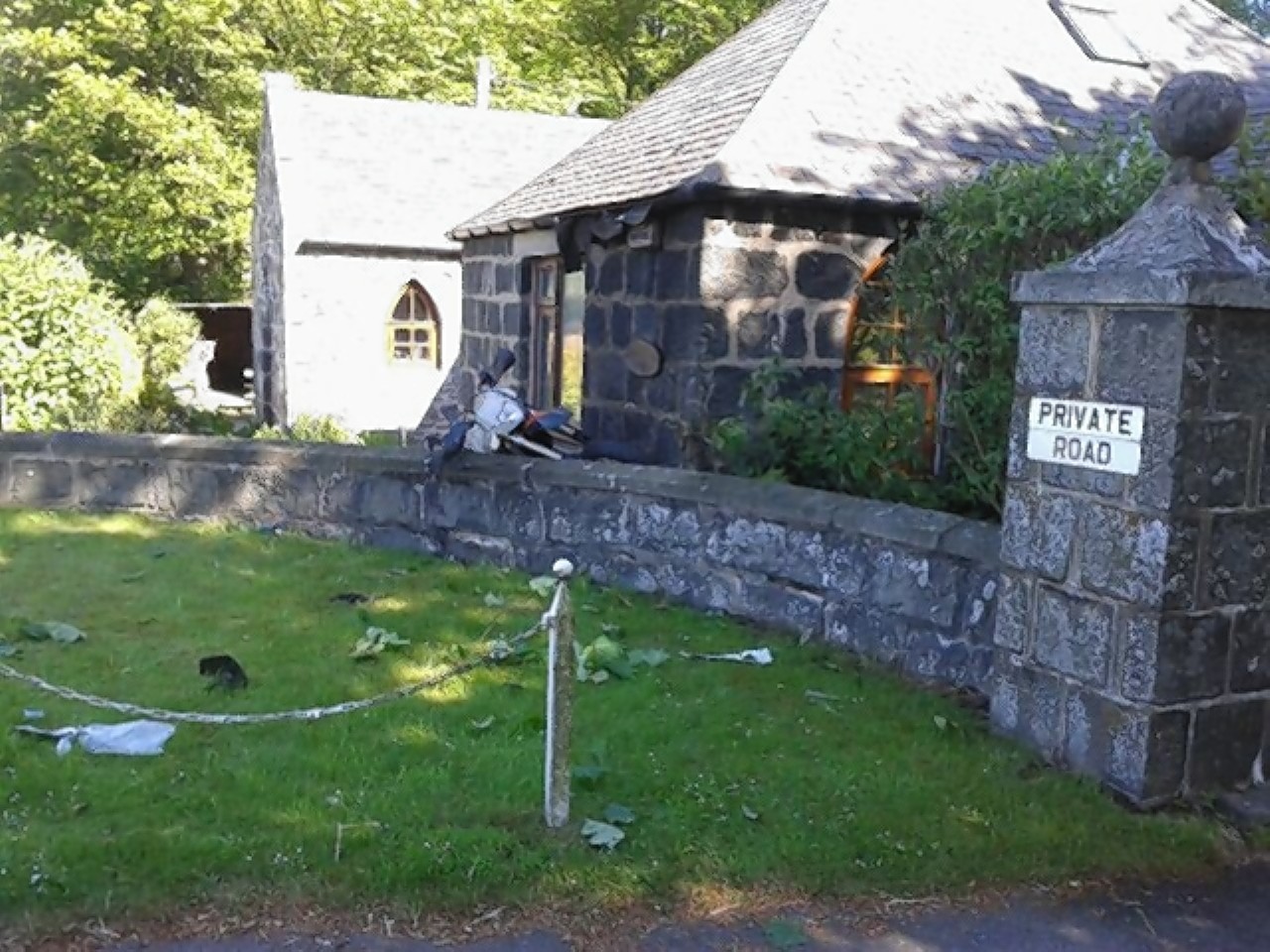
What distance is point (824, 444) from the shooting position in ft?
26.1

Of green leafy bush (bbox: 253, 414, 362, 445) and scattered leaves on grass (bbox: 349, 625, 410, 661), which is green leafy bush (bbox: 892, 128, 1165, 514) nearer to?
scattered leaves on grass (bbox: 349, 625, 410, 661)

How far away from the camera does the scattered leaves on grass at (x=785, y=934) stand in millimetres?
3716

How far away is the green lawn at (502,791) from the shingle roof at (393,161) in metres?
15.9

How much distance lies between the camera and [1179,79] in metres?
4.78

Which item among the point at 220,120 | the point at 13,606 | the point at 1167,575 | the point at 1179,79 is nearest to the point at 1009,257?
the point at 1179,79

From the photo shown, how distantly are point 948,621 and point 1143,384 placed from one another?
1.60 meters

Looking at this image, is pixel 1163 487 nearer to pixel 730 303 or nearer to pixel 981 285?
pixel 981 285

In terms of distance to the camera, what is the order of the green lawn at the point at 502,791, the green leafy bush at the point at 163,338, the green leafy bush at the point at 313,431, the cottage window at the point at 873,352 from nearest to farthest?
1. the green lawn at the point at 502,791
2. the cottage window at the point at 873,352
3. the green leafy bush at the point at 313,431
4. the green leafy bush at the point at 163,338

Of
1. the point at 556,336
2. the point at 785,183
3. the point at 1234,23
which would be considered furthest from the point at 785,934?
the point at 1234,23

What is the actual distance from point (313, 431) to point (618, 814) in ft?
Answer: 54.7

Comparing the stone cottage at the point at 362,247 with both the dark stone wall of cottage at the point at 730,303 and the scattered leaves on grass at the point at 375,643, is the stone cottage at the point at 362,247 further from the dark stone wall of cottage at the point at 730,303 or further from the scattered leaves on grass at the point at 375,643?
the scattered leaves on grass at the point at 375,643

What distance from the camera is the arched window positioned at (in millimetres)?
22328

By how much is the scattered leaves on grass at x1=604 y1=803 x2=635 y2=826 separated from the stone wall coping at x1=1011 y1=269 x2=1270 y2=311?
99.3 inches

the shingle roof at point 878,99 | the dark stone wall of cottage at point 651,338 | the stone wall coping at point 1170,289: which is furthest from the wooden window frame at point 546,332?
the stone wall coping at point 1170,289
